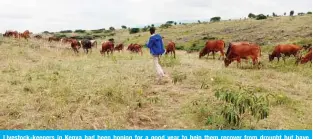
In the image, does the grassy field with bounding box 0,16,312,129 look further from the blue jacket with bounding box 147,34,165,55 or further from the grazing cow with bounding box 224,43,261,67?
the grazing cow with bounding box 224,43,261,67

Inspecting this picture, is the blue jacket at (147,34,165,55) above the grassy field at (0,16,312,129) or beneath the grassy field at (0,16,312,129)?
above

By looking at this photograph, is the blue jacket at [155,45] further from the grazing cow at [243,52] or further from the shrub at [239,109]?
the grazing cow at [243,52]

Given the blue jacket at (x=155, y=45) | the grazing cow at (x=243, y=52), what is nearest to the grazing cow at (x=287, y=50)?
the grazing cow at (x=243, y=52)

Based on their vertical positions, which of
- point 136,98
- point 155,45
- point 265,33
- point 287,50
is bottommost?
point 136,98

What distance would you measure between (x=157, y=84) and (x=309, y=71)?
5898mm

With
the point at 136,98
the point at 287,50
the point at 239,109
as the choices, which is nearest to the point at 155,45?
the point at 136,98

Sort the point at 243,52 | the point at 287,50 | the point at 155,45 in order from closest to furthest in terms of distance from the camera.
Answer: the point at 155,45 < the point at 243,52 < the point at 287,50

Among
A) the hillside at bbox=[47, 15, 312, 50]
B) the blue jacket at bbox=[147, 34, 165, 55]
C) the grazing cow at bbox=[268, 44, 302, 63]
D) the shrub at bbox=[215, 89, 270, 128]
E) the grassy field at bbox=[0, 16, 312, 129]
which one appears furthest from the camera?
the hillside at bbox=[47, 15, 312, 50]

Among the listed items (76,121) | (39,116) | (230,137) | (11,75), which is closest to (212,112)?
(230,137)

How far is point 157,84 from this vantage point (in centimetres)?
Result: 1127

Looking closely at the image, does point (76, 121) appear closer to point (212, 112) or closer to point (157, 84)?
point (212, 112)

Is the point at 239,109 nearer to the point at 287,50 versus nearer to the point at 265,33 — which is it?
the point at 287,50

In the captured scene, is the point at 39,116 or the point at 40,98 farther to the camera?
the point at 40,98

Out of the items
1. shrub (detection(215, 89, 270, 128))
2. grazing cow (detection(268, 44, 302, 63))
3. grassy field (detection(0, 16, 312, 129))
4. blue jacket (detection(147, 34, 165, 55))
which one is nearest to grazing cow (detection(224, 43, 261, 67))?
grassy field (detection(0, 16, 312, 129))
